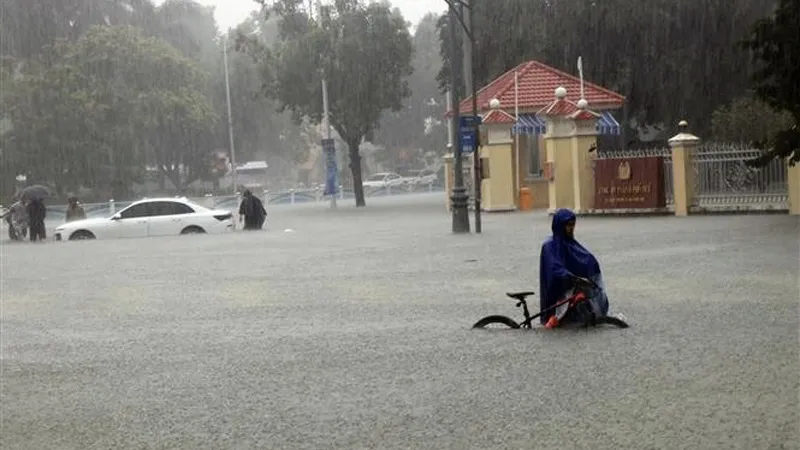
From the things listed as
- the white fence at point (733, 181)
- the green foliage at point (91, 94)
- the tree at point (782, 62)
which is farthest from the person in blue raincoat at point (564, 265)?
the green foliage at point (91, 94)

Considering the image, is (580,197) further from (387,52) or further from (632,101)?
(387,52)

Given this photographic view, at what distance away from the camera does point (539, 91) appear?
A: 1550 inches

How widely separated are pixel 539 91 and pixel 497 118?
370 centimetres

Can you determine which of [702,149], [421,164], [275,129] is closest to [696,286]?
[702,149]

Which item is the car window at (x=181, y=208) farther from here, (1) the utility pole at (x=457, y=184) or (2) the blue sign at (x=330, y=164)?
(2) the blue sign at (x=330, y=164)

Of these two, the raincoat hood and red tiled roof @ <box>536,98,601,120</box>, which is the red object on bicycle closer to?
the raincoat hood

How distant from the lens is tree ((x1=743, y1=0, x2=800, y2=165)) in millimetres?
18781

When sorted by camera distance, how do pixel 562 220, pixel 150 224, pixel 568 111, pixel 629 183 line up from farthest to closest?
pixel 150 224
pixel 568 111
pixel 629 183
pixel 562 220

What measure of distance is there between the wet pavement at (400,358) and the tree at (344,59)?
29.8 metres

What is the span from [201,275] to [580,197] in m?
14.6

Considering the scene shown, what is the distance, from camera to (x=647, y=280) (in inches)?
584

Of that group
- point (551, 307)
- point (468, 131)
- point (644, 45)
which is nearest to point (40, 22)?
point (644, 45)

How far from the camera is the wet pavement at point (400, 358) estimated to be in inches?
278

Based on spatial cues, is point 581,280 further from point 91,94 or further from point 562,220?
point 91,94
